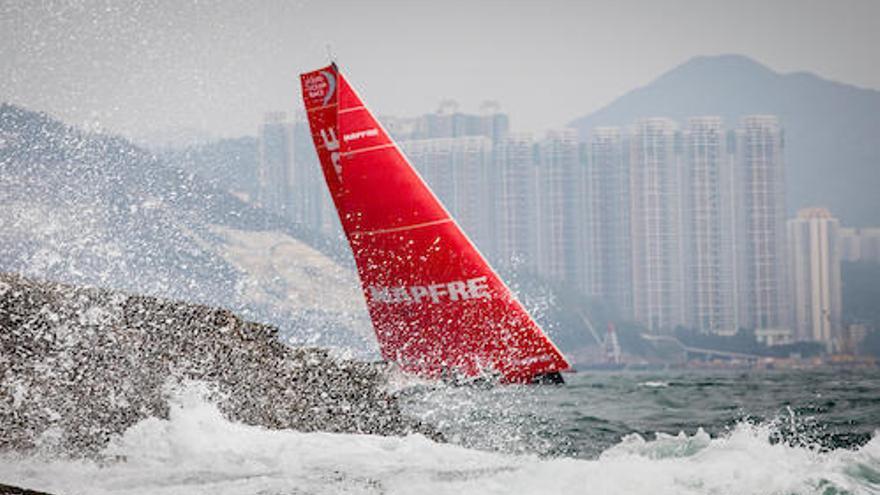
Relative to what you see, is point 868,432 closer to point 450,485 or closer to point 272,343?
point 272,343

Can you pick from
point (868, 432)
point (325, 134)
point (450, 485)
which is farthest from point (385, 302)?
point (450, 485)

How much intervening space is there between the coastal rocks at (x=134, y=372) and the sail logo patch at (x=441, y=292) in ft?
29.0

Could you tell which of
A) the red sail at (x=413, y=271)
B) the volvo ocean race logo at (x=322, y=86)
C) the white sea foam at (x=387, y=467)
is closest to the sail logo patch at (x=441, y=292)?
the red sail at (x=413, y=271)

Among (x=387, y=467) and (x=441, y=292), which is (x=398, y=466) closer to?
(x=387, y=467)

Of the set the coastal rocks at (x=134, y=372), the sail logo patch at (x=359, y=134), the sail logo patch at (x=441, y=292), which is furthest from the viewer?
the sail logo patch at (x=359, y=134)

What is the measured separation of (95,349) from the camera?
13.5m

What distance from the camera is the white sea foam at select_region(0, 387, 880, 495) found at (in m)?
10.4

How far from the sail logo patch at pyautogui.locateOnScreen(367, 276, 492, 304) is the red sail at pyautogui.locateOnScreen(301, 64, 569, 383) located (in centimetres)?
2

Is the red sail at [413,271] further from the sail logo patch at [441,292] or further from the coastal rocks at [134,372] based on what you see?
the coastal rocks at [134,372]

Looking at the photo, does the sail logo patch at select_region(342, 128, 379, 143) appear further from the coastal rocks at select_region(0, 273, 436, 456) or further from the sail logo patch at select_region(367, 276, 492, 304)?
the coastal rocks at select_region(0, 273, 436, 456)

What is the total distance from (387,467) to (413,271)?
1353 centimetres

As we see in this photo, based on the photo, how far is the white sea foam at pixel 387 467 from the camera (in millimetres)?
10367

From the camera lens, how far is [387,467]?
1128cm


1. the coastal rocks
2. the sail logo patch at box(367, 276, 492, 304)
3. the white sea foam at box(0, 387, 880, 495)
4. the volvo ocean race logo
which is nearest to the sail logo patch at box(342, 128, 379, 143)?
the volvo ocean race logo
